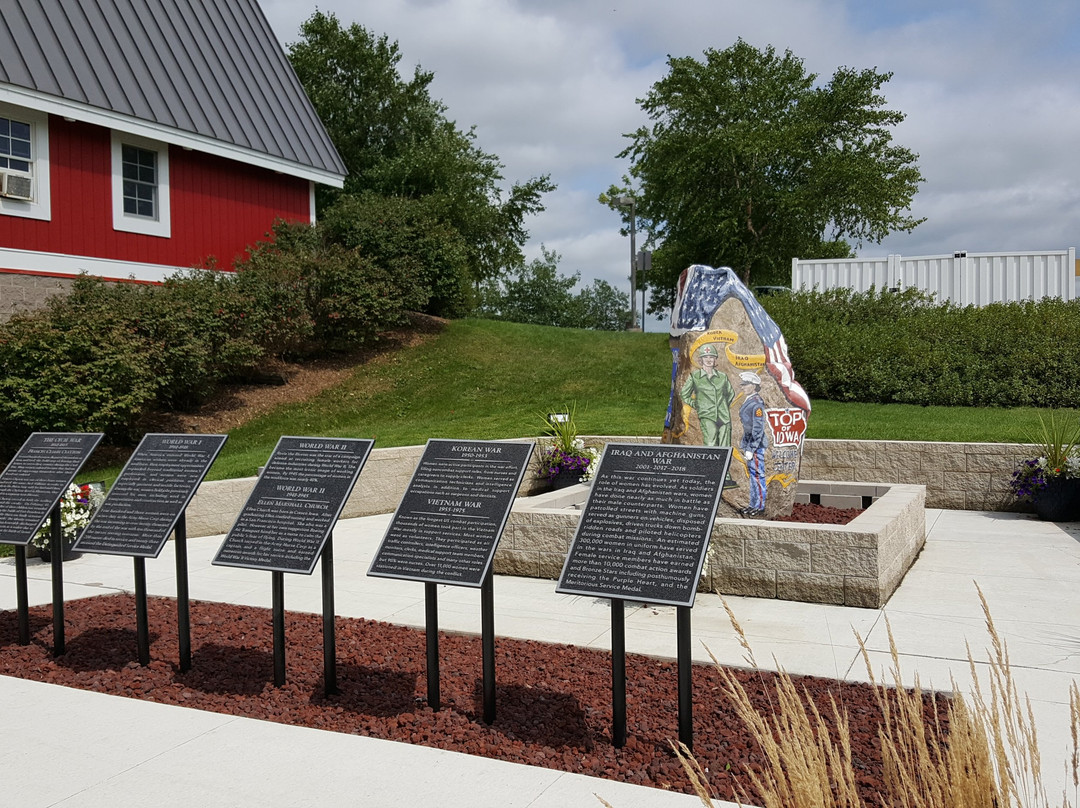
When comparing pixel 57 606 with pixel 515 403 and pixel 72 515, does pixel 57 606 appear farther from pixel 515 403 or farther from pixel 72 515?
pixel 515 403

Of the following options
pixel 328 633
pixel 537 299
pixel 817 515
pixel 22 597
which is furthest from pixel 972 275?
pixel 537 299

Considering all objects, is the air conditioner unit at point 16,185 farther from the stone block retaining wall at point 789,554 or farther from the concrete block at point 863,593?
the concrete block at point 863,593

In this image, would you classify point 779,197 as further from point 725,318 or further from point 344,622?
point 344,622

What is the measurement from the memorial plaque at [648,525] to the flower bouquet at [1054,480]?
789 centimetres

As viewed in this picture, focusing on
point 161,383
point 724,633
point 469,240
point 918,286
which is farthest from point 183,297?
point 469,240

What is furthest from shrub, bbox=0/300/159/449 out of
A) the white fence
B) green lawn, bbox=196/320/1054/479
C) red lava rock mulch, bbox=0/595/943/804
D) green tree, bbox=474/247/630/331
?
green tree, bbox=474/247/630/331

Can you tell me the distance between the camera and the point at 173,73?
19719 millimetres

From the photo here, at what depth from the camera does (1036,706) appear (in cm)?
470

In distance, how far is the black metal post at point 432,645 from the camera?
15.8 ft

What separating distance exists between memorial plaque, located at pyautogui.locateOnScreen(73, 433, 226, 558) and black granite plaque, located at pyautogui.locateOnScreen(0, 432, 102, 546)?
0.39 meters

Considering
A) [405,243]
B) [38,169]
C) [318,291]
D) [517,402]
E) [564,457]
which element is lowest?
[564,457]

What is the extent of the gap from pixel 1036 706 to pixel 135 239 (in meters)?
18.3

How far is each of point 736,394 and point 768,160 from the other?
97.6ft

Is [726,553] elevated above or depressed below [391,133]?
below
